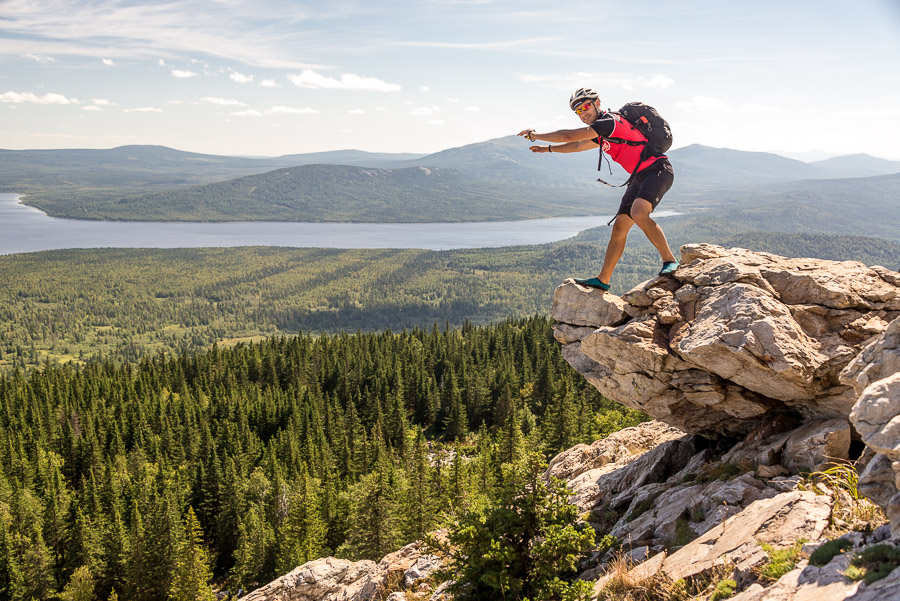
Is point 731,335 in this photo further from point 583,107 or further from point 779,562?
point 583,107

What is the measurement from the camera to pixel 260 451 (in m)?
75.8

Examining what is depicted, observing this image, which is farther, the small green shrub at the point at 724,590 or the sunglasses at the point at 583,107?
the sunglasses at the point at 583,107

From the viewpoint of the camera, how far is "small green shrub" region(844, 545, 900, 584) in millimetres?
8461

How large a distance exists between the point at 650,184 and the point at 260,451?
70375 millimetres

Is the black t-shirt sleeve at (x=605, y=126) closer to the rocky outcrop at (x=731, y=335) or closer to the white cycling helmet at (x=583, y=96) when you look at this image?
the white cycling helmet at (x=583, y=96)

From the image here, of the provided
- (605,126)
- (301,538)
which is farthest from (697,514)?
(301,538)

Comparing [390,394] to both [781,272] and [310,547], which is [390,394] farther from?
[781,272]

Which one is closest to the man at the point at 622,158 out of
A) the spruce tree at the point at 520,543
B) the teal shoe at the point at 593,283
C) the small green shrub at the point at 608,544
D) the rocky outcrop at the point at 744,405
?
the teal shoe at the point at 593,283

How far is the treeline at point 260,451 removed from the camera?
48250 mm

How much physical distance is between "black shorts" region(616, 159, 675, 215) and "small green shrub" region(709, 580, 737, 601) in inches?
363

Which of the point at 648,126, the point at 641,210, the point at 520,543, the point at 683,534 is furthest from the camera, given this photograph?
the point at 648,126

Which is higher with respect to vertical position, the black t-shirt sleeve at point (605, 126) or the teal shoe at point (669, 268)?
the black t-shirt sleeve at point (605, 126)

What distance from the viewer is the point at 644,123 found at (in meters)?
16.1

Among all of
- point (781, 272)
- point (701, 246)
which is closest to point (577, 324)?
point (701, 246)
